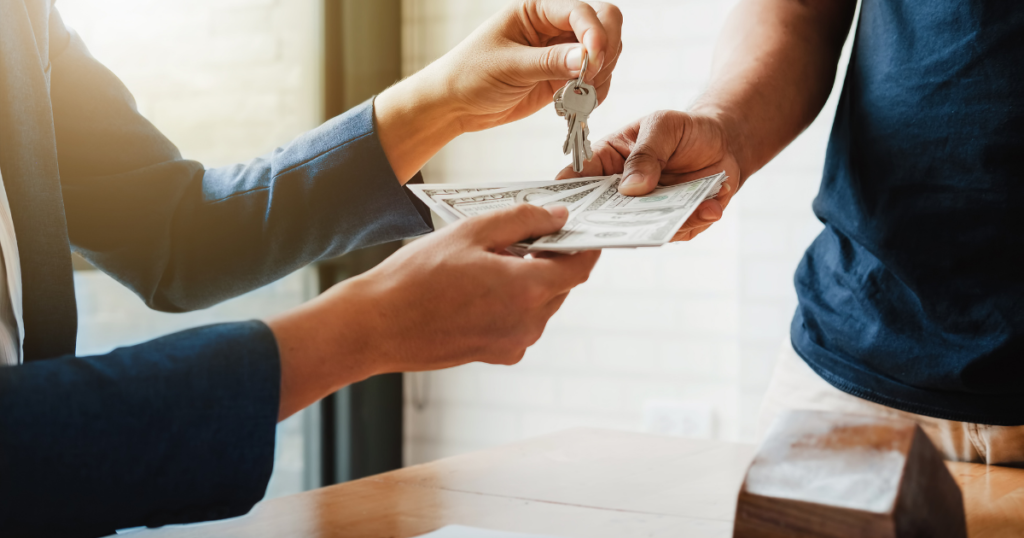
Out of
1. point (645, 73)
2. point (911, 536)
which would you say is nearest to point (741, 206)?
point (645, 73)

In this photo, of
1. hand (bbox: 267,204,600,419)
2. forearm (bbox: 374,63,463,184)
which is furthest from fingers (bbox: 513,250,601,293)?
forearm (bbox: 374,63,463,184)

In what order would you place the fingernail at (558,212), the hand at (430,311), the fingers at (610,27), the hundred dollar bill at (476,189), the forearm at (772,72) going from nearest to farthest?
the hand at (430,311), the fingernail at (558,212), the hundred dollar bill at (476,189), the fingers at (610,27), the forearm at (772,72)

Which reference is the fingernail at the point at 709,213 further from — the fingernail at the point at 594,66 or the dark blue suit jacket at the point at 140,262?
the dark blue suit jacket at the point at 140,262

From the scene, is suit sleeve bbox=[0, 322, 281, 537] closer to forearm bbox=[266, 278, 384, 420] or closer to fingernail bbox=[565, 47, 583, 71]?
forearm bbox=[266, 278, 384, 420]

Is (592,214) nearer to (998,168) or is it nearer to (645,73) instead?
(998,168)

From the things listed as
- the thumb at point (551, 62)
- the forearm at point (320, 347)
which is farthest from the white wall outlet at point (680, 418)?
the forearm at point (320, 347)

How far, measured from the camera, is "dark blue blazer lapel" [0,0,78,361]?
0.71 m

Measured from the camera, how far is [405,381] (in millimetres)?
2258

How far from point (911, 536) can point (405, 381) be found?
1.87 m

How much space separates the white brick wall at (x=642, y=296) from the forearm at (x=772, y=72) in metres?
0.59

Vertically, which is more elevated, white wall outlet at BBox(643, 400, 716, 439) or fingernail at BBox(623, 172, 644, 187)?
fingernail at BBox(623, 172, 644, 187)

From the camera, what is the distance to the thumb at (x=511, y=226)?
64cm

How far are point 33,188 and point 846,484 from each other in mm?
690

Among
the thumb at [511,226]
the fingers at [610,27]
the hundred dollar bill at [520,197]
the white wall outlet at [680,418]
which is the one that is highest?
the fingers at [610,27]
